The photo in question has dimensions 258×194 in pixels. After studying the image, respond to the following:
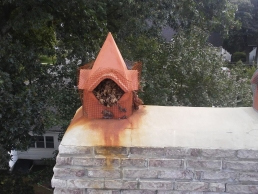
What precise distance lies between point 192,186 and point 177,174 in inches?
6.0

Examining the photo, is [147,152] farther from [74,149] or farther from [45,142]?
[45,142]

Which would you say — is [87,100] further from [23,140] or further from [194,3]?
[194,3]

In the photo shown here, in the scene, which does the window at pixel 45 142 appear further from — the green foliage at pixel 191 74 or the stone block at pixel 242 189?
the stone block at pixel 242 189

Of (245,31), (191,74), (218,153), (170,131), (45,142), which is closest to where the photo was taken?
(218,153)

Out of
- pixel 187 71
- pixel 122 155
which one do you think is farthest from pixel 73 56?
pixel 122 155

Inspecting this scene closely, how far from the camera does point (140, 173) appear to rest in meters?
2.52

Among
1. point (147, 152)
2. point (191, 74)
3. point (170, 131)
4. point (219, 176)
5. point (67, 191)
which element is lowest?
point (67, 191)

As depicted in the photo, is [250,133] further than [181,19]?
No

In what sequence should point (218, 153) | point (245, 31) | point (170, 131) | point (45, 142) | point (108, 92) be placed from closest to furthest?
point (218, 153) < point (170, 131) < point (108, 92) < point (45, 142) < point (245, 31)

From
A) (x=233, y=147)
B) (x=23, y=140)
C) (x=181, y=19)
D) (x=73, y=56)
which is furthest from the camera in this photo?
(x=181, y=19)

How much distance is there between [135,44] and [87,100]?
4.42m

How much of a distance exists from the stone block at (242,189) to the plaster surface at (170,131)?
1.02ft

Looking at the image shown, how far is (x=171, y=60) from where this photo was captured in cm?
715

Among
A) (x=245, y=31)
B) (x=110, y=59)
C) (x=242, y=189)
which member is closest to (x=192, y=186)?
(x=242, y=189)
